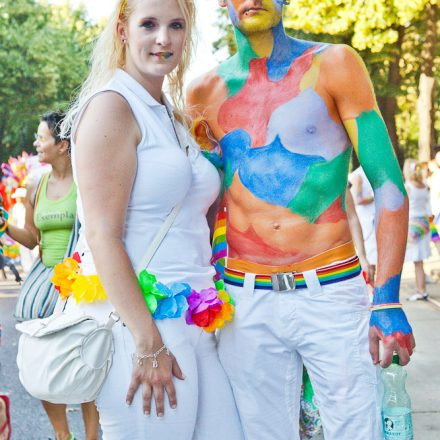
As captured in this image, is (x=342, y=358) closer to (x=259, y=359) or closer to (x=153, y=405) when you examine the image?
(x=259, y=359)

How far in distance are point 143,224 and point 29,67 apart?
25.8 m

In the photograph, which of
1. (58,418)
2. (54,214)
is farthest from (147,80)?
(58,418)

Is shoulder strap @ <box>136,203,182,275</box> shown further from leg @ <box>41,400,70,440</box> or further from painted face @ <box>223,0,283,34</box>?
leg @ <box>41,400,70,440</box>

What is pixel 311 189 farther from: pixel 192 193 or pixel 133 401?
pixel 133 401

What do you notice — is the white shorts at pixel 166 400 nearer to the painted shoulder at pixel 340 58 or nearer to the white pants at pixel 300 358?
the white pants at pixel 300 358

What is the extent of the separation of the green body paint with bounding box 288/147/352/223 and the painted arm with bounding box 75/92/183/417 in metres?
0.63

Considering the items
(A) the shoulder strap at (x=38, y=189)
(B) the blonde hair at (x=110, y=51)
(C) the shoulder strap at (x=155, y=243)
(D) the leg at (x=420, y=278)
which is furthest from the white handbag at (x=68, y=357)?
(D) the leg at (x=420, y=278)

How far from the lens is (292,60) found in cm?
255

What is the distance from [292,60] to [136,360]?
45.0 inches

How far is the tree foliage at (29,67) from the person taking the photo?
87.5 feet

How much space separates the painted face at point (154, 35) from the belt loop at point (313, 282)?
802 mm

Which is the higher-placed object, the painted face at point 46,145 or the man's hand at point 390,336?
the painted face at point 46,145

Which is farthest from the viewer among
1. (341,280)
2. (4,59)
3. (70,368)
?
(4,59)

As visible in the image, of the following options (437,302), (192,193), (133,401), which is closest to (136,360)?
(133,401)
